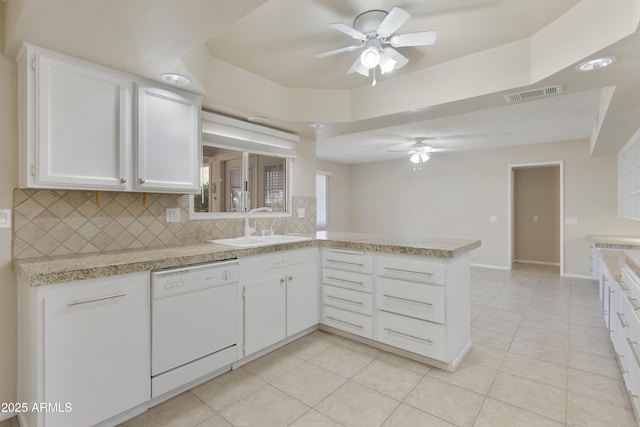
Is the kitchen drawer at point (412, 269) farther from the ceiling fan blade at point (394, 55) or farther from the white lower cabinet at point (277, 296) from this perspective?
the ceiling fan blade at point (394, 55)

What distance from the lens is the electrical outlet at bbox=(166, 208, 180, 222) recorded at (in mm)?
2510

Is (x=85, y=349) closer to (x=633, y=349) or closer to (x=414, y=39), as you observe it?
(x=414, y=39)

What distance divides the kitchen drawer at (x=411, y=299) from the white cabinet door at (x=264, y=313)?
2.66 ft

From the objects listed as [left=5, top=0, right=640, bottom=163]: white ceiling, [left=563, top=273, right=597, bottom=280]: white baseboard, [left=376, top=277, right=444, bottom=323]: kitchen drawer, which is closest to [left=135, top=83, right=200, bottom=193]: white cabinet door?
[left=5, top=0, right=640, bottom=163]: white ceiling

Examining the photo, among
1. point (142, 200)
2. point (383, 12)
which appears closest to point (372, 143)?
point (383, 12)

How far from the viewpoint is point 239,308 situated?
225cm

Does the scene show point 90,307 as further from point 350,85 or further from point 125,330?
point 350,85

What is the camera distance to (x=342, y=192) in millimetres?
8117

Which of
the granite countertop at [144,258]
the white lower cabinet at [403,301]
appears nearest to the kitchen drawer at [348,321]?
the white lower cabinet at [403,301]

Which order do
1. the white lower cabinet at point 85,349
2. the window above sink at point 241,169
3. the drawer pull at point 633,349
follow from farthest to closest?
the window above sink at point 241,169 → the drawer pull at point 633,349 → the white lower cabinet at point 85,349

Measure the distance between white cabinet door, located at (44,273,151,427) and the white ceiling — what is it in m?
1.30

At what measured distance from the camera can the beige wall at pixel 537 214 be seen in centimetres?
661

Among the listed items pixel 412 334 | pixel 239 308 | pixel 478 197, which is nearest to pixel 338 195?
pixel 478 197

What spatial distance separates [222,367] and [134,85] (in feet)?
6.69
